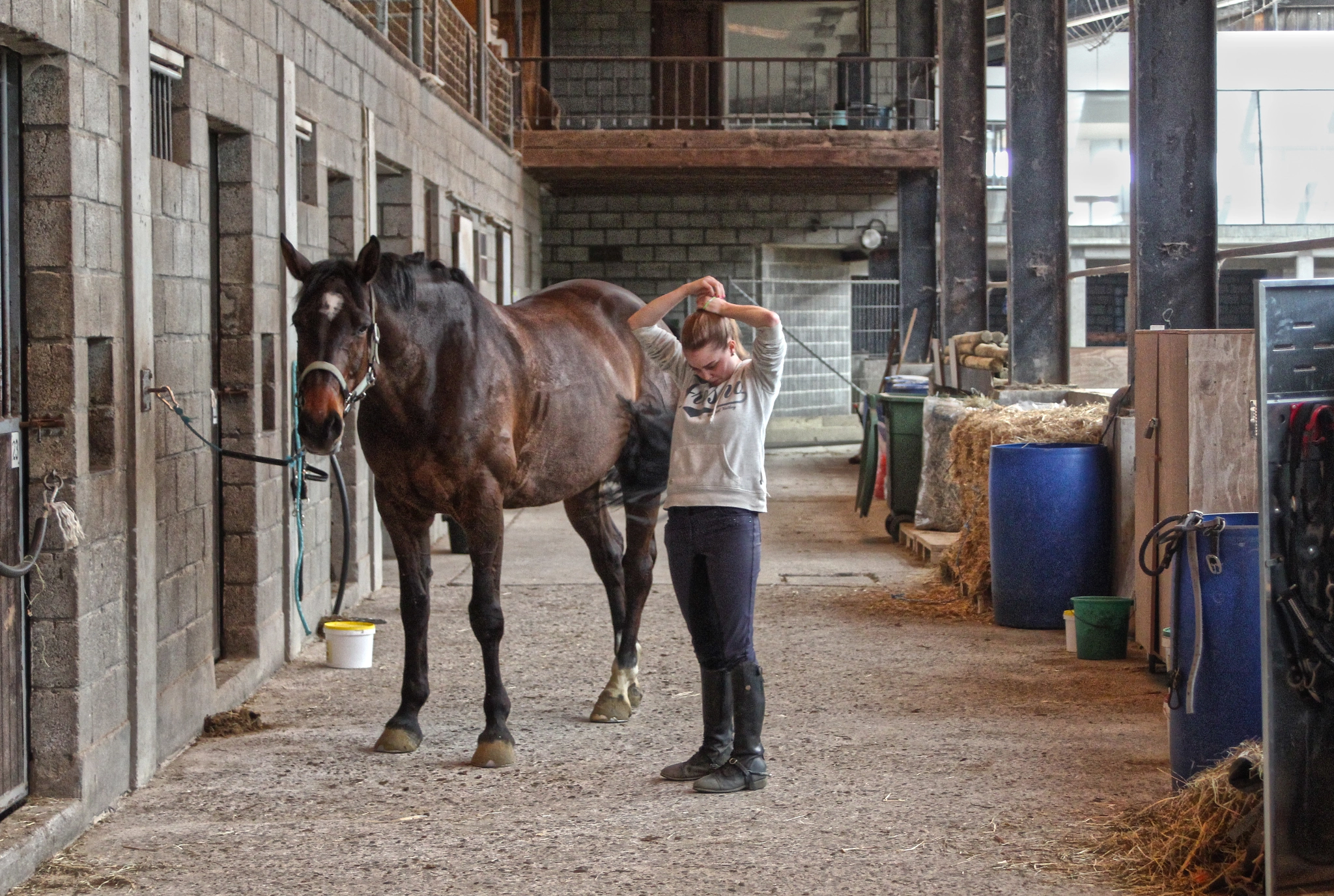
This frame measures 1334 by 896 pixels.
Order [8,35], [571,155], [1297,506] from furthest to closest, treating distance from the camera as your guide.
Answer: [571,155]
[8,35]
[1297,506]

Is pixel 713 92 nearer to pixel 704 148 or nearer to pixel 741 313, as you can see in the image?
pixel 704 148

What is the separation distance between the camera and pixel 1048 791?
447cm

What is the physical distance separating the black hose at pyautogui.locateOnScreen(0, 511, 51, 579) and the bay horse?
0.76 m

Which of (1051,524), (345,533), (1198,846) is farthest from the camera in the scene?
(345,533)

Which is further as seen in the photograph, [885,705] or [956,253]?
[956,253]

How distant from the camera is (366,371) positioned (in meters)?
4.57

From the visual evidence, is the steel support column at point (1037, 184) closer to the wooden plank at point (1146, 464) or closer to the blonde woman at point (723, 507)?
the wooden plank at point (1146, 464)

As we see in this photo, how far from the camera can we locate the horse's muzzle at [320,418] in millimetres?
4312

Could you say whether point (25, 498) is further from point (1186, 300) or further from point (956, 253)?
point (956, 253)

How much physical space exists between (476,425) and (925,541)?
5028 mm

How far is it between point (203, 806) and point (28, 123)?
2.05 m

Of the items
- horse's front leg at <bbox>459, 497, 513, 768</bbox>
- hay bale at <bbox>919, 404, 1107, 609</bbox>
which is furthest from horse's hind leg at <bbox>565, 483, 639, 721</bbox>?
hay bale at <bbox>919, 404, 1107, 609</bbox>

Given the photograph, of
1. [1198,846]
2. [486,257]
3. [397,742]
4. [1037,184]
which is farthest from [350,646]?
[486,257]

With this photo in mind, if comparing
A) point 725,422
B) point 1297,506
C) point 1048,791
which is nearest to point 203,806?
point 725,422
